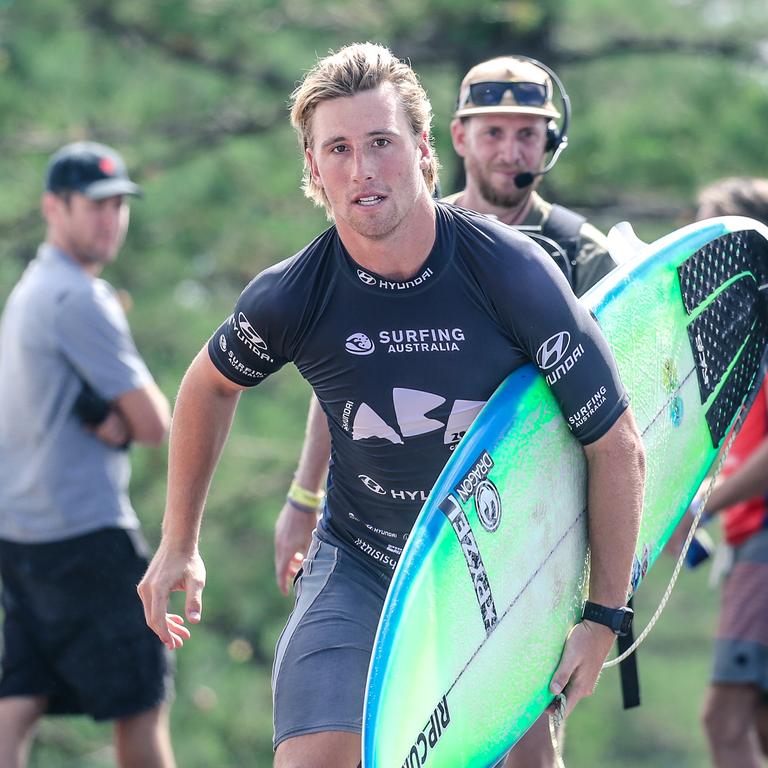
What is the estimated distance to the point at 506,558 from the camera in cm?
338

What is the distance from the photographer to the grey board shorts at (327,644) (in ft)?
10.6

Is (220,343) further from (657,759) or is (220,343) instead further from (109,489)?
(657,759)

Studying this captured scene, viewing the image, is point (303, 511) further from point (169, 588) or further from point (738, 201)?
point (738, 201)

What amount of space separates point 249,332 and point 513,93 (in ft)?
4.45

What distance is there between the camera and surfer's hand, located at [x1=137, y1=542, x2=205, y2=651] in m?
3.43

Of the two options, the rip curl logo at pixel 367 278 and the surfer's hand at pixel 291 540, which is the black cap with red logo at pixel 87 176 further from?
the rip curl logo at pixel 367 278

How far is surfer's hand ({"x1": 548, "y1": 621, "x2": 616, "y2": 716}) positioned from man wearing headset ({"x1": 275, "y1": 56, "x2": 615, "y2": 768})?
1.09 m

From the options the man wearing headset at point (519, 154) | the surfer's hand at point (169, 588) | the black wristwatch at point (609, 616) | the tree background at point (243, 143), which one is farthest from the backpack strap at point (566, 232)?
the tree background at point (243, 143)

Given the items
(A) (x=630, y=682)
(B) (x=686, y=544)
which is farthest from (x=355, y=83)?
(A) (x=630, y=682)

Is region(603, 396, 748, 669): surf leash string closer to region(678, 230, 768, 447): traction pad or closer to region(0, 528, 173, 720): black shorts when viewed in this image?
region(678, 230, 768, 447): traction pad

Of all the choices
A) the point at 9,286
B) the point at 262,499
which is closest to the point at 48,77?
the point at 9,286

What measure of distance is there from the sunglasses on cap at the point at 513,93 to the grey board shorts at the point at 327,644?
1.44m

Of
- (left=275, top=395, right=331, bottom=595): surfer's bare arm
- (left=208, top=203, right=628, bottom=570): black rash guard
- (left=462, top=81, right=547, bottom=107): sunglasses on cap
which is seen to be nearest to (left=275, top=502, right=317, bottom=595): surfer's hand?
(left=275, top=395, right=331, bottom=595): surfer's bare arm

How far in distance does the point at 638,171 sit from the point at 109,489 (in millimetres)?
5937
